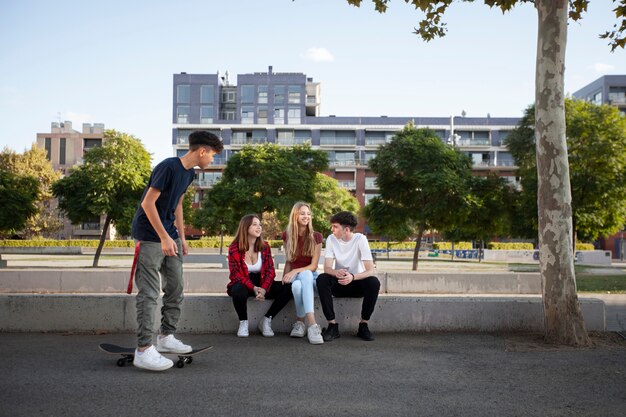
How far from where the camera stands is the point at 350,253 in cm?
656

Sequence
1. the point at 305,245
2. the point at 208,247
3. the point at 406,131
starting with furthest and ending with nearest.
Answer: the point at 208,247 < the point at 406,131 < the point at 305,245

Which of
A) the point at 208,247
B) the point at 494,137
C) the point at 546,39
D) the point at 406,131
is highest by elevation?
the point at 494,137

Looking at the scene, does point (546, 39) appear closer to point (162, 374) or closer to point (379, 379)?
point (379, 379)

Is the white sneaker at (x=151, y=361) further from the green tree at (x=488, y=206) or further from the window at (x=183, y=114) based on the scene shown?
the window at (x=183, y=114)

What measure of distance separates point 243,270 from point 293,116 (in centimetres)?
7020

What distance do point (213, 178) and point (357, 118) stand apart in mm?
21101

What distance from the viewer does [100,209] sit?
2533 cm

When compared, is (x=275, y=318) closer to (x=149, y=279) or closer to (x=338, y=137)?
(x=149, y=279)

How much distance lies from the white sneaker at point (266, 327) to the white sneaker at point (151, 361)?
1.83 meters

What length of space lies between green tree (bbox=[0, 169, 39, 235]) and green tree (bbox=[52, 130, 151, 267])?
145cm

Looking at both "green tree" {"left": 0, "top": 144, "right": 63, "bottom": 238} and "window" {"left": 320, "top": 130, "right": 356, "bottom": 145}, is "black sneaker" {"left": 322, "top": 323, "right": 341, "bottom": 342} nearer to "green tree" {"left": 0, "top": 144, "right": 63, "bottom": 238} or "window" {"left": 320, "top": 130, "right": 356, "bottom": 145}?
"green tree" {"left": 0, "top": 144, "right": 63, "bottom": 238}

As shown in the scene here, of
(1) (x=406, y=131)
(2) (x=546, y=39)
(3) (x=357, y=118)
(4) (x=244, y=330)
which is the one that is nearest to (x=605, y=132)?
(1) (x=406, y=131)

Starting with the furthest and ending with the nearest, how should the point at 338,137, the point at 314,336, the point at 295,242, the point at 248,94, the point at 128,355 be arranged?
the point at 338,137 → the point at 248,94 → the point at 295,242 → the point at 314,336 → the point at 128,355

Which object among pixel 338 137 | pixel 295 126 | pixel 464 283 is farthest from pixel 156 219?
pixel 338 137
